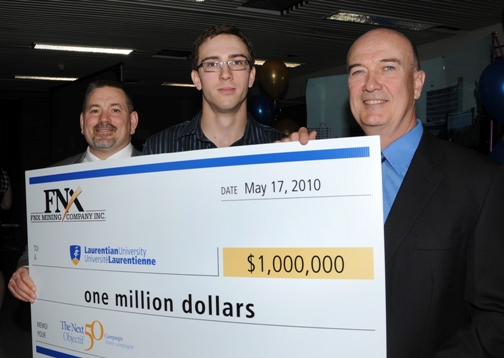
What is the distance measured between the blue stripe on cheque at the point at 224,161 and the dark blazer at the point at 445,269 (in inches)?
8.1

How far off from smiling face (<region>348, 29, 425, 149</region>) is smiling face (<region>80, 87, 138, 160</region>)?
1107 mm

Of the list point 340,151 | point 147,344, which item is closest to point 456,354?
point 340,151

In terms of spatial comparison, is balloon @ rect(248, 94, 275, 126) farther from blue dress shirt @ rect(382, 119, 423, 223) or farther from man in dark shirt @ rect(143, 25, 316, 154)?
blue dress shirt @ rect(382, 119, 423, 223)

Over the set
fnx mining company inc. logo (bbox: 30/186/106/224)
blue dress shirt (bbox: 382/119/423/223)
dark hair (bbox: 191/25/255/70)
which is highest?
dark hair (bbox: 191/25/255/70)

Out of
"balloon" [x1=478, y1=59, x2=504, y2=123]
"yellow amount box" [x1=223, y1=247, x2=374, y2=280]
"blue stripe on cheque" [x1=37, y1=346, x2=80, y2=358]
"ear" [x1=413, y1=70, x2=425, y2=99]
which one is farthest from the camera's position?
A: "balloon" [x1=478, y1=59, x2=504, y2=123]

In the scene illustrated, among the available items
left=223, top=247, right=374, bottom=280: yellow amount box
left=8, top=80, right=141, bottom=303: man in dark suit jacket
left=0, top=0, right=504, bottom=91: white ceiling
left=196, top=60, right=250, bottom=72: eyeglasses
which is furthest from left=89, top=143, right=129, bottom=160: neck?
left=0, top=0, right=504, bottom=91: white ceiling

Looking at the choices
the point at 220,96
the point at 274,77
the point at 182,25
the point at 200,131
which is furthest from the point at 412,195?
the point at 274,77

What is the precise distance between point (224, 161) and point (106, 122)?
41.5 inches

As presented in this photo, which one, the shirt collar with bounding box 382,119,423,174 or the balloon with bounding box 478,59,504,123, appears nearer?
the shirt collar with bounding box 382,119,423,174

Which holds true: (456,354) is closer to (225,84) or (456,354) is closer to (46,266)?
(225,84)

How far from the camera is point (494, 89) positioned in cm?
395

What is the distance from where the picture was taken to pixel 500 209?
1262 mm

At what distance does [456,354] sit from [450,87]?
5.40m

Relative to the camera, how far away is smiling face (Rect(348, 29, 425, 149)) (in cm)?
150
